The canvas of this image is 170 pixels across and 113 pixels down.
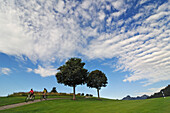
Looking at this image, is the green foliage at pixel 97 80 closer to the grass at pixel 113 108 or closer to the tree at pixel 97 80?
the tree at pixel 97 80

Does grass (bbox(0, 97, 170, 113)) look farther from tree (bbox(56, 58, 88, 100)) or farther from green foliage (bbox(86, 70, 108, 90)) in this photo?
green foliage (bbox(86, 70, 108, 90))

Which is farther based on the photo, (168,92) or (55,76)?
(168,92)

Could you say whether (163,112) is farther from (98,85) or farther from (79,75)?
(98,85)

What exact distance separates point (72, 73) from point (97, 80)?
14.6 metres

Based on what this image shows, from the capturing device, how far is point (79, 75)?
34.6 m

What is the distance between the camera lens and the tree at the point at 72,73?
34.2 m

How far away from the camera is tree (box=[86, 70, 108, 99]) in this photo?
4478cm

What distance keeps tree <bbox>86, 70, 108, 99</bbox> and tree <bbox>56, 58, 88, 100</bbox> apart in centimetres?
826

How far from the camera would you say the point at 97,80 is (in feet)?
147

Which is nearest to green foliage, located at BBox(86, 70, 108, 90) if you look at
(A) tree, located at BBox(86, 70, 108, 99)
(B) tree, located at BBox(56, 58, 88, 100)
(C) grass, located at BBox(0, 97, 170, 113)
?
(A) tree, located at BBox(86, 70, 108, 99)

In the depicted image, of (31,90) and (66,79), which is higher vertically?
(66,79)

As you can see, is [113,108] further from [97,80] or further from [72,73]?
[97,80]

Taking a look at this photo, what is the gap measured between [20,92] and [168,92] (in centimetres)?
11564

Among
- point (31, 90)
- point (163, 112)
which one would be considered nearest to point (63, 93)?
point (31, 90)
